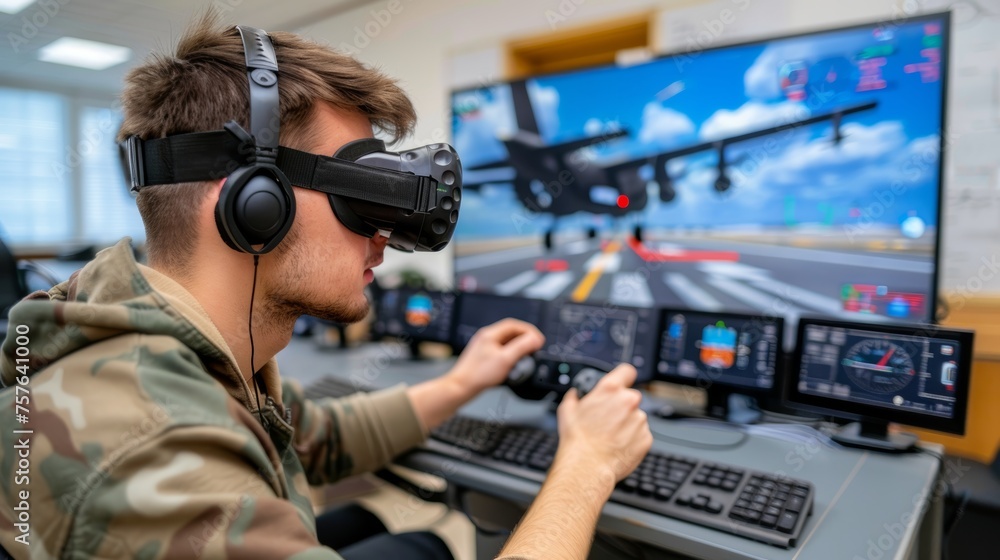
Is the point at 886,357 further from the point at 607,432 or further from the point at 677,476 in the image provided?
the point at 607,432

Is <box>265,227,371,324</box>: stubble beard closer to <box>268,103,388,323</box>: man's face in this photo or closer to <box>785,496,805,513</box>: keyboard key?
<box>268,103,388,323</box>: man's face

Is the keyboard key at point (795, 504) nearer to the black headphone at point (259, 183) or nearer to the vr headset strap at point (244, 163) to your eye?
the vr headset strap at point (244, 163)

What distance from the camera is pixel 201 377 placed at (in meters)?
0.60

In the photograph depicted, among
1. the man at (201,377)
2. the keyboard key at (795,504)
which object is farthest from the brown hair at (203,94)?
the keyboard key at (795,504)

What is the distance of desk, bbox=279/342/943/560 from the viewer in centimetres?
84

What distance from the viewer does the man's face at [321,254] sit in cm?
75

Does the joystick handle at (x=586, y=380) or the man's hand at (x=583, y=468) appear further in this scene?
the joystick handle at (x=586, y=380)

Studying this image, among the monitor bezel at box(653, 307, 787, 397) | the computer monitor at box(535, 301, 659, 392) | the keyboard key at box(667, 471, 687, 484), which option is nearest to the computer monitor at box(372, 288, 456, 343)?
the computer monitor at box(535, 301, 659, 392)

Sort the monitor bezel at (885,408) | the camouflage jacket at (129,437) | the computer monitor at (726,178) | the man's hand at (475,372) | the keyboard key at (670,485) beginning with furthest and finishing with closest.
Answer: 1. the computer monitor at (726,178)
2. the man's hand at (475,372)
3. the monitor bezel at (885,408)
4. the keyboard key at (670,485)
5. the camouflage jacket at (129,437)

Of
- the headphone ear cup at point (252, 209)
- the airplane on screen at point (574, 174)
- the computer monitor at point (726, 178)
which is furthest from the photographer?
the airplane on screen at point (574, 174)

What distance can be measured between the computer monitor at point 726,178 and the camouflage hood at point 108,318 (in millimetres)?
1181

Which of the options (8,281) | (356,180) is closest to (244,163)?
(356,180)

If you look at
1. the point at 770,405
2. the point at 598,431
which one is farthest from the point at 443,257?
the point at 598,431

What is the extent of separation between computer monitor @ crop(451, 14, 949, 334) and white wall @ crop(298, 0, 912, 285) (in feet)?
1.30
